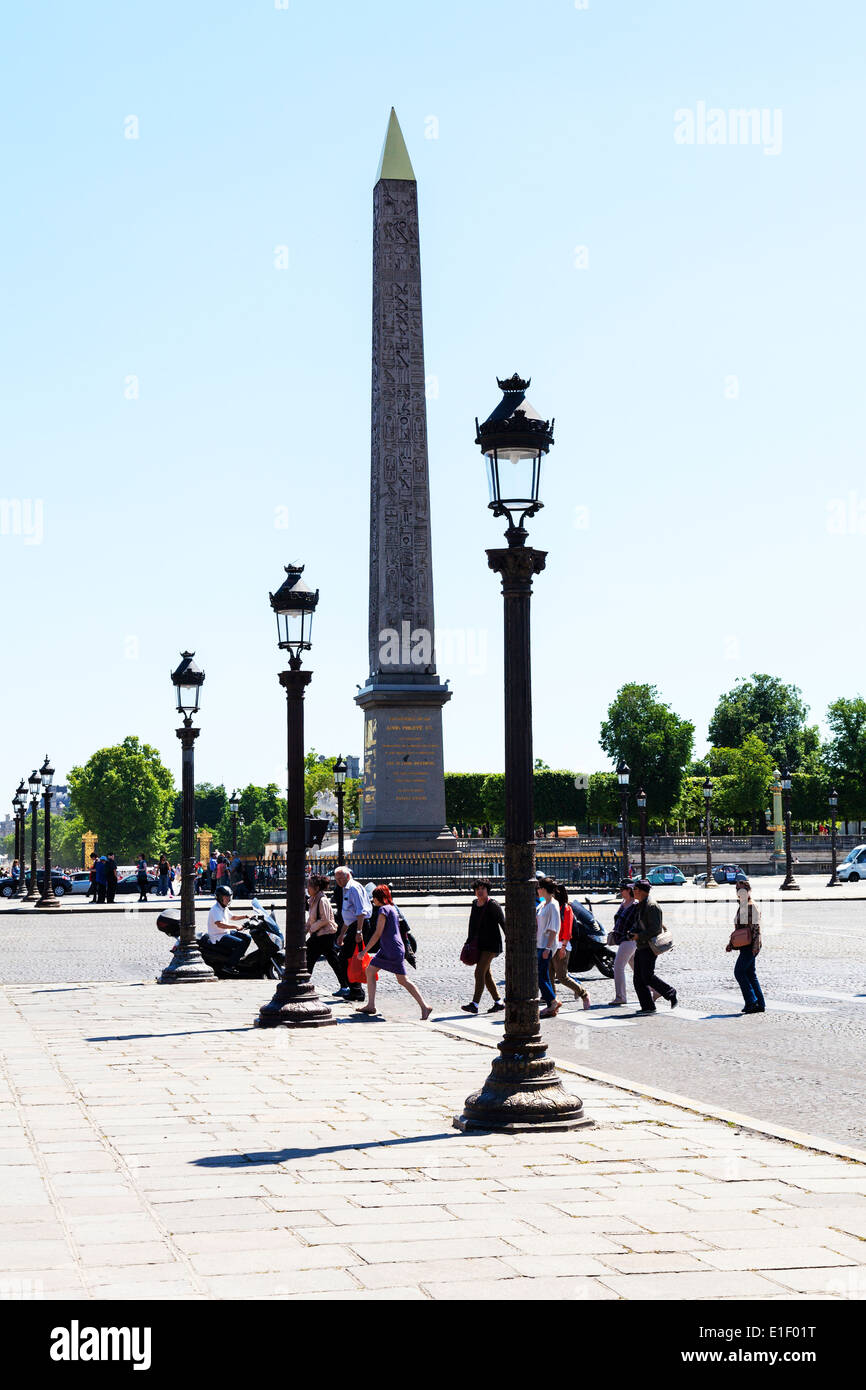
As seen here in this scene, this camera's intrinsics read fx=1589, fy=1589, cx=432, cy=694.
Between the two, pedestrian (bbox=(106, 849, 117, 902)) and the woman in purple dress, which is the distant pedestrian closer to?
the woman in purple dress

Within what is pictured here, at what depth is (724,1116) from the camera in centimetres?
954

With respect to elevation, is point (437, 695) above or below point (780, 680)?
below

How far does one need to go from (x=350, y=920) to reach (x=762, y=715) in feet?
429

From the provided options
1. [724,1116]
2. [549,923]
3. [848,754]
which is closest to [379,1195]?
[724,1116]

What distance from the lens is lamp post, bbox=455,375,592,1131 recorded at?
30.5 ft

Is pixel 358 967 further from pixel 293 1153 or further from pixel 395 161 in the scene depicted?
pixel 395 161

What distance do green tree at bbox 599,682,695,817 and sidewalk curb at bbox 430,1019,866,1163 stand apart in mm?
94382

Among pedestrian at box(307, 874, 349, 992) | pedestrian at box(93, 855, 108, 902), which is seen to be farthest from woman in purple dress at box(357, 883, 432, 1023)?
pedestrian at box(93, 855, 108, 902)

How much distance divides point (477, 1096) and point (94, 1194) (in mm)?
2824

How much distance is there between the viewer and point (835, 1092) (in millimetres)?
10789

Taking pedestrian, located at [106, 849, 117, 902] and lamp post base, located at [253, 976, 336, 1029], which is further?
pedestrian, located at [106, 849, 117, 902]
